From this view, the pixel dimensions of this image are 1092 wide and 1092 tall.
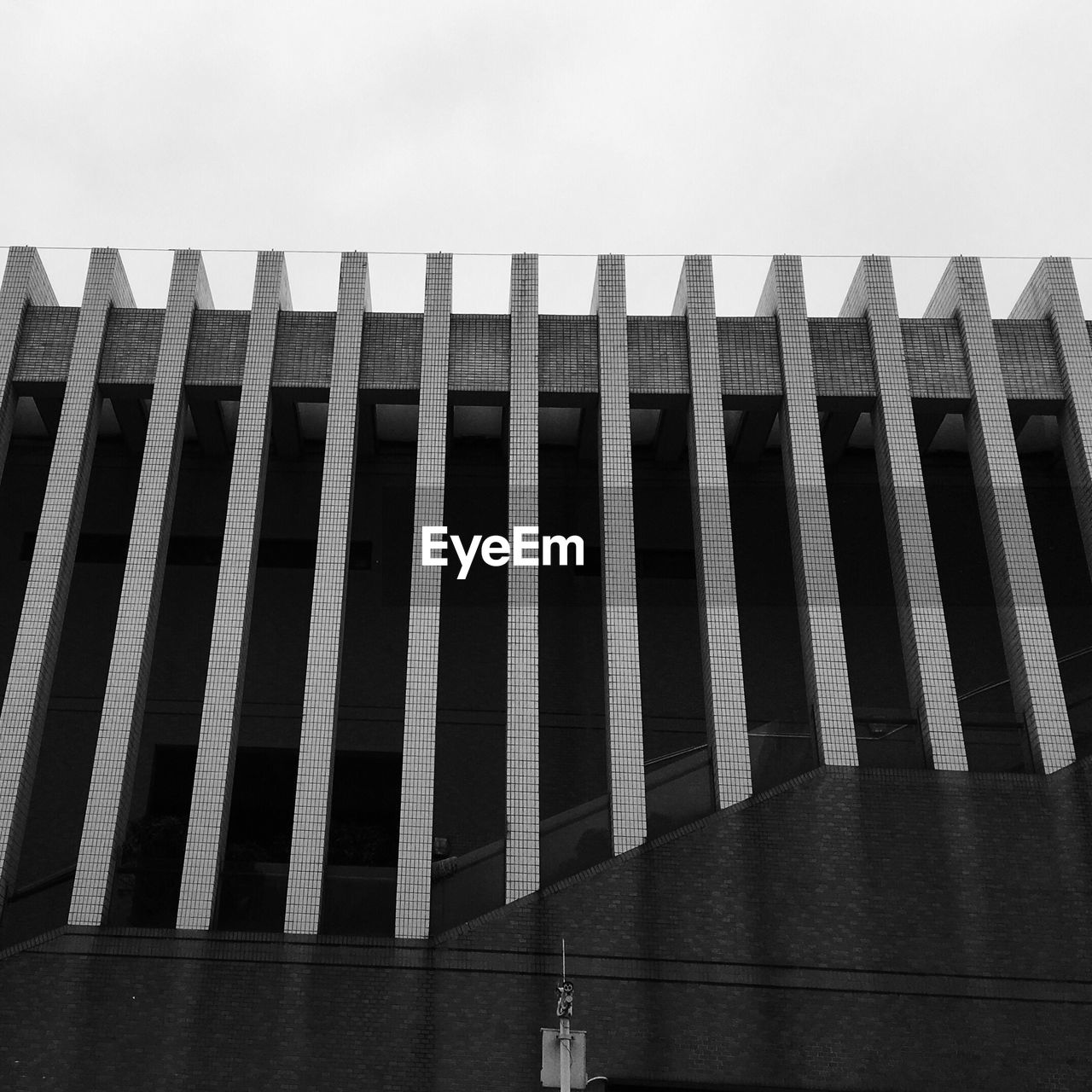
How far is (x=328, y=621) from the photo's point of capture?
730 inches

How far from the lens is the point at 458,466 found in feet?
78.0

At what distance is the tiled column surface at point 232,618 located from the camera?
16828 mm

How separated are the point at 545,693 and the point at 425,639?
178 inches

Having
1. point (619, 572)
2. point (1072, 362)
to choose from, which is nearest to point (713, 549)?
point (619, 572)

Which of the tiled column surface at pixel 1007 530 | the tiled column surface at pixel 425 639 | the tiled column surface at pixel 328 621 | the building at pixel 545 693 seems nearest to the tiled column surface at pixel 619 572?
the building at pixel 545 693

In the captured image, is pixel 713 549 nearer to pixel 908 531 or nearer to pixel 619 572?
pixel 619 572

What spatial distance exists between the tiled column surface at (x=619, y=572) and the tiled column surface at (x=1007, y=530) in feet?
20.0

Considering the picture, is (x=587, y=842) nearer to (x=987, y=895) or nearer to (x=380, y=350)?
(x=987, y=895)

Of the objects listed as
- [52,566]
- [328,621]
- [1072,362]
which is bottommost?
[328,621]

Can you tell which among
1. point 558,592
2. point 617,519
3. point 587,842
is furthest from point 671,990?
point 558,592

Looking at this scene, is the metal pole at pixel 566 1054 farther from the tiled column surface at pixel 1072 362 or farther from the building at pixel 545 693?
the tiled column surface at pixel 1072 362

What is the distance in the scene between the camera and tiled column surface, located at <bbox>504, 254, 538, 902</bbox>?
667 inches

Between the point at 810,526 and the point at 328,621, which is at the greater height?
the point at 810,526

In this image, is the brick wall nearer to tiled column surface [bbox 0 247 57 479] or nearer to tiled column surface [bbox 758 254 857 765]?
tiled column surface [bbox 758 254 857 765]
